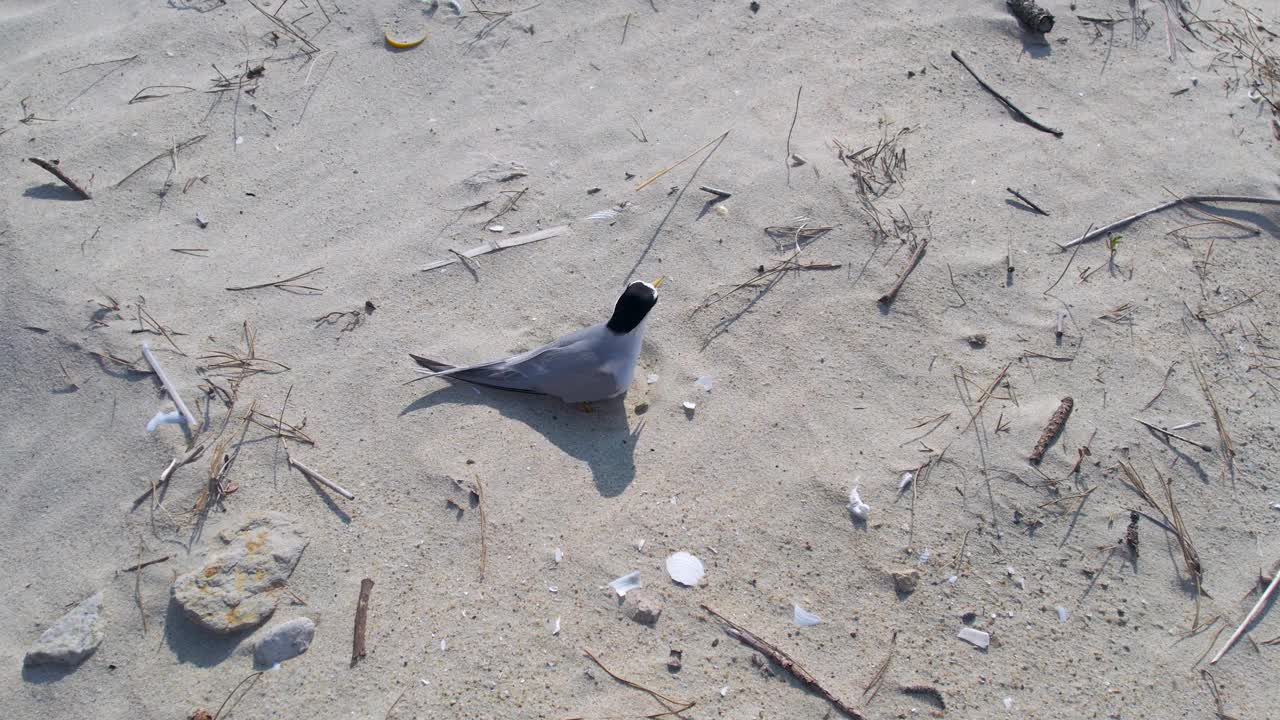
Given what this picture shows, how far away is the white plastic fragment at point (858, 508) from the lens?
2639 mm

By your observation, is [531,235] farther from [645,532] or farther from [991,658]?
[991,658]

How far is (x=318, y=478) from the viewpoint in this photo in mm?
2676

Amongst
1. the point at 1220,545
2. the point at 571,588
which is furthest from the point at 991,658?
the point at 571,588

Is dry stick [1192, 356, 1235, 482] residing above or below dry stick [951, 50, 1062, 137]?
below

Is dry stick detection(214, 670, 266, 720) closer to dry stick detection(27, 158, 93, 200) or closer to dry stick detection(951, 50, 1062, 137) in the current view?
dry stick detection(27, 158, 93, 200)

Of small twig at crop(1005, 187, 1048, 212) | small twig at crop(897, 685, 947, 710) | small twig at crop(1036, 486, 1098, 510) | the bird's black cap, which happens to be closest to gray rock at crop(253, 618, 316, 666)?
the bird's black cap

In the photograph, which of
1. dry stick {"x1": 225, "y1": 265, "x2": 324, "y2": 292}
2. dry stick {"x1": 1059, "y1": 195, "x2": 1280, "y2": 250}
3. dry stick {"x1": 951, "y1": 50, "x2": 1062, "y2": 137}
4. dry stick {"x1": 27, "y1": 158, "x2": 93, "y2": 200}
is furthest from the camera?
dry stick {"x1": 951, "y1": 50, "x2": 1062, "y2": 137}

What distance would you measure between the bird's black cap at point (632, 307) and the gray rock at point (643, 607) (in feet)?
2.95

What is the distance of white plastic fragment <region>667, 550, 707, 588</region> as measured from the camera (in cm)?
252

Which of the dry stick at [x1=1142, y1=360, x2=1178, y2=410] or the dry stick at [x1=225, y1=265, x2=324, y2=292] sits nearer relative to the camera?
the dry stick at [x1=1142, y1=360, x2=1178, y2=410]

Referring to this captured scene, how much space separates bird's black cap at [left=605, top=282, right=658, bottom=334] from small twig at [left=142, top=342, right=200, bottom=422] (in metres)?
1.47

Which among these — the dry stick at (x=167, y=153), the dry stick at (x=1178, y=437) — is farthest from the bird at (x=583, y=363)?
the dry stick at (x=1178, y=437)

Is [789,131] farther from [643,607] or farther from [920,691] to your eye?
[920,691]

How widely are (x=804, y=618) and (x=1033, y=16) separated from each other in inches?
135
